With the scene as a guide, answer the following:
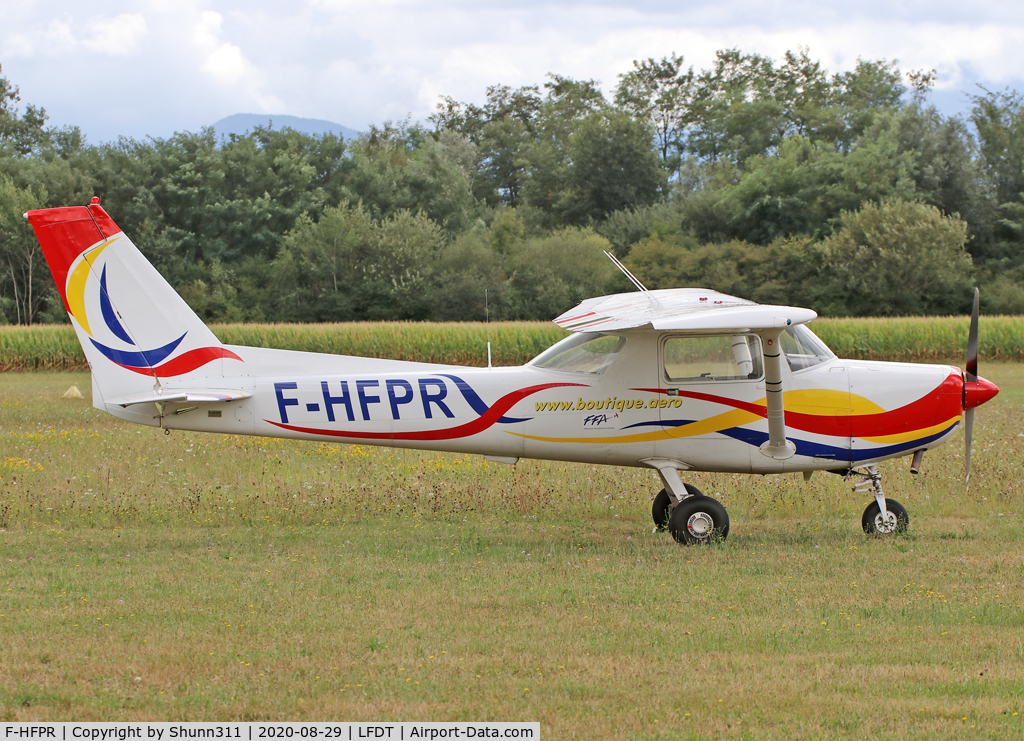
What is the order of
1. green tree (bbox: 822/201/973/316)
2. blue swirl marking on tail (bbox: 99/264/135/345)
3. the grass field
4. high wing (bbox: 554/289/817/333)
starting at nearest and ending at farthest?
the grass field, high wing (bbox: 554/289/817/333), blue swirl marking on tail (bbox: 99/264/135/345), green tree (bbox: 822/201/973/316)

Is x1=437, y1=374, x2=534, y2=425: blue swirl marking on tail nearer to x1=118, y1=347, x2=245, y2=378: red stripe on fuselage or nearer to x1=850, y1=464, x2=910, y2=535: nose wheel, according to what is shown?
x1=118, y1=347, x2=245, y2=378: red stripe on fuselage

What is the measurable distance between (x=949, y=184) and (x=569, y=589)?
204ft

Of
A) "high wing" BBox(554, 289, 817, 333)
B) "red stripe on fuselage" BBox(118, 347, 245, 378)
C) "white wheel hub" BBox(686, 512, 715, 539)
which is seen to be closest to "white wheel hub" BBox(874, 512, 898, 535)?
"white wheel hub" BBox(686, 512, 715, 539)

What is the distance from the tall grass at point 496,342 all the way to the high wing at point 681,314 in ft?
73.8

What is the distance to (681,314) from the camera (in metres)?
8.49

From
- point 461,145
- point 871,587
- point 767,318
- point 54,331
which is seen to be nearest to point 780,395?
point 767,318

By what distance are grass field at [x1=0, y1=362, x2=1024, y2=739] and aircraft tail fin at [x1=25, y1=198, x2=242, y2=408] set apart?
1628 mm

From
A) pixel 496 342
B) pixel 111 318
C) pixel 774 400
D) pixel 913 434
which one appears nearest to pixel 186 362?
pixel 111 318

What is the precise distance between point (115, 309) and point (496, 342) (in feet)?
79.1

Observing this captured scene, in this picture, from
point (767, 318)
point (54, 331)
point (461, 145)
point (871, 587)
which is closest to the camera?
point (871, 587)

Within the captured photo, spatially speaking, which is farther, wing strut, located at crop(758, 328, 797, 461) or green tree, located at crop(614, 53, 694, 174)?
green tree, located at crop(614, 53, 694, 174)

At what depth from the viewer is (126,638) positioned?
240 inches

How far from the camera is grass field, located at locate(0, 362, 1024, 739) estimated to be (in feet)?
16.3

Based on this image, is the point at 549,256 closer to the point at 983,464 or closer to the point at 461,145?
the point at 461,145
